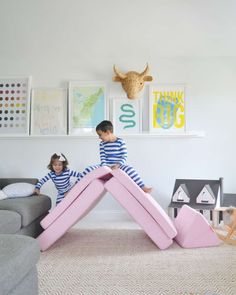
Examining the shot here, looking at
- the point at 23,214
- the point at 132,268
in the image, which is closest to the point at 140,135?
the point at 23,214

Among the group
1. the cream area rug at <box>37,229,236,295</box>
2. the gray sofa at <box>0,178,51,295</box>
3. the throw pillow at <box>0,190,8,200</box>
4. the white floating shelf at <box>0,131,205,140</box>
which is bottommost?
the cream area rug at <box>37,229,236,295</box>

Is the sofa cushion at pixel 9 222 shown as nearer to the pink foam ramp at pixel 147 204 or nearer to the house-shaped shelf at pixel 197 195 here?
the pink foam ramp at pixel 147 204

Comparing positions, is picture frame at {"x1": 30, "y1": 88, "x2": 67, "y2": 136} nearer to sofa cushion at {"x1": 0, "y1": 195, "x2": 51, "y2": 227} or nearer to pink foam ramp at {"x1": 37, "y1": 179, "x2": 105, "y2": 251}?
sofa cushion at {"x1": 0, "y1": 195, "x2": 51, "y2": 227}

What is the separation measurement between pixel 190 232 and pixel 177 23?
2.42 m

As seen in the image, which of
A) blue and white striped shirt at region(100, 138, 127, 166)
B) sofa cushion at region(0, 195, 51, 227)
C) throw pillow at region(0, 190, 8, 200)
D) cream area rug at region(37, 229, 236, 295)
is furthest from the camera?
blue and white striped shirt at region(100, 138, 127, 166)

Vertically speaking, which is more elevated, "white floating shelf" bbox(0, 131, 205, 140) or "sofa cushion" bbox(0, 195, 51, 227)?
"white floating shelf" bbox(0, 131, 205, 140)

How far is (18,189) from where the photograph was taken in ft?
10.2

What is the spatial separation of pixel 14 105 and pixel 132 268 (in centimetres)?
288

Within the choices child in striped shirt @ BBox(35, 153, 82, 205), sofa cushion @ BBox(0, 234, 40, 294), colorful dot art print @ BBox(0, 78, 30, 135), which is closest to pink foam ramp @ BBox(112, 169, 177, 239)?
child in striped shirt @ BBox(35, 153, 82, 205)

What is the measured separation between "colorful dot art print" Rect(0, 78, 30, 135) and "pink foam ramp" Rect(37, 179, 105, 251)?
6.07ft

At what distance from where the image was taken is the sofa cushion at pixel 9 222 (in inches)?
87.2

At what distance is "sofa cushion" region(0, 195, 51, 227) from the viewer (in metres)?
2.57

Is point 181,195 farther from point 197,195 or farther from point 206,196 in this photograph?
→ point 206,196

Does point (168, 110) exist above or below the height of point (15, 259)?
above
